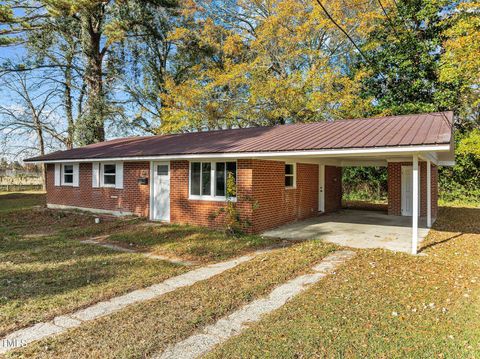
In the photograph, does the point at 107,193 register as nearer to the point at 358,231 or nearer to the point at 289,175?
the point at 289,175

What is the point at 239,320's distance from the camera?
14.3 ft

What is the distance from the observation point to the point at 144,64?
24969mm

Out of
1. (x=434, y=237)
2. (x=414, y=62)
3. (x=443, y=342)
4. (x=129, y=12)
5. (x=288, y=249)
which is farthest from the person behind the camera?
(x=129, y=12)

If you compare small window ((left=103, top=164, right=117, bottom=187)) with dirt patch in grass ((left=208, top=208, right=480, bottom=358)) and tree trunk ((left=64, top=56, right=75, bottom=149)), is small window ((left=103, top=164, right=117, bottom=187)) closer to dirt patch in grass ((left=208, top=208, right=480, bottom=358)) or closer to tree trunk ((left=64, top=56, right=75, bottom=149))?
dirt patch in grass ((left=208, top=208, right=480, bottom=358))

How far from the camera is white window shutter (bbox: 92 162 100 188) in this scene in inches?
558

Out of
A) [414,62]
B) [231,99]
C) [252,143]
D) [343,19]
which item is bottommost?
[252,143]

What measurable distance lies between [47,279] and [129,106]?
65.6 ft

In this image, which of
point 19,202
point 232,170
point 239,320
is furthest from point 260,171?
point 19,202

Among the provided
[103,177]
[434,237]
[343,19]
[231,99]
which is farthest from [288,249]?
[343,19]

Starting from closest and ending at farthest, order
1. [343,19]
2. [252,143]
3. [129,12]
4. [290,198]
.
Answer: [252,143] < [290,198] < [343,19] < [129,12]

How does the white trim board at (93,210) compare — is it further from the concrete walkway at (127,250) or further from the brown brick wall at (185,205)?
the concrete walkway at (127,250)

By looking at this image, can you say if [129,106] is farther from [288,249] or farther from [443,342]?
[443,342]

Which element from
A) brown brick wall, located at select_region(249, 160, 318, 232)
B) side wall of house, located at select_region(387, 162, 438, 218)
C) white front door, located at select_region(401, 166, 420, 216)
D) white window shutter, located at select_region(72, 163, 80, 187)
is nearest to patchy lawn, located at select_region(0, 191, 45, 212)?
white window shutter, located at select_region(72, 163, 80, 187)

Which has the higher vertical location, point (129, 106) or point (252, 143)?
point (129, 106)
